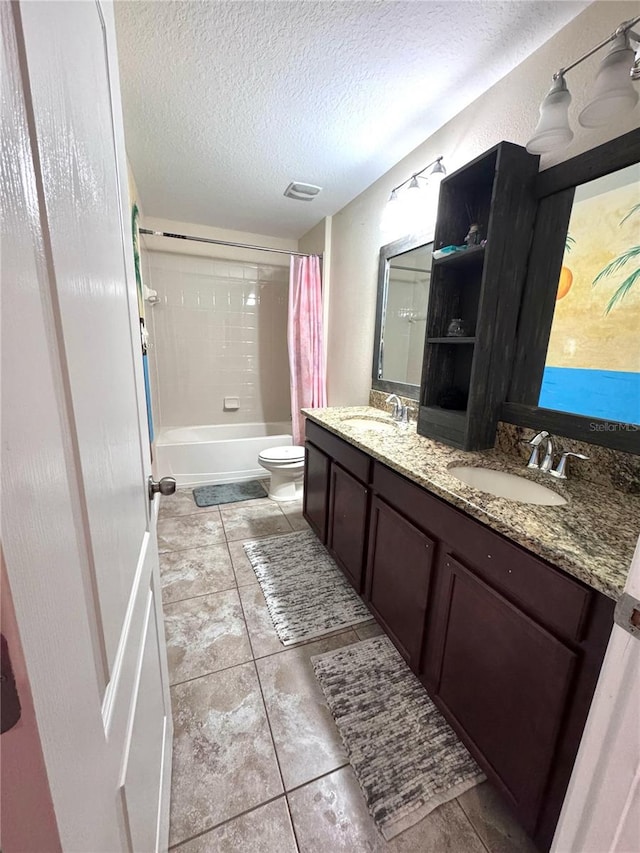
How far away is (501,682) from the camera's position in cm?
94

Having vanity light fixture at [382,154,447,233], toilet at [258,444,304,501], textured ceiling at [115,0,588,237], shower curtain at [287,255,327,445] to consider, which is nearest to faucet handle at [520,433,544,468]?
vanity light fixture at [382,154,447,233]

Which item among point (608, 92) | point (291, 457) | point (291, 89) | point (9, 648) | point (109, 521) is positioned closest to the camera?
point (9, 648)

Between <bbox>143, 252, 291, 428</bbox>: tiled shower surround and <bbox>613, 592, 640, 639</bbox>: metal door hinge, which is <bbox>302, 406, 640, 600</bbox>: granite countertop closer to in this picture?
<bbox>613, 592, 640, 639</bbox>: metal door hinge

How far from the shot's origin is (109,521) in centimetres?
49

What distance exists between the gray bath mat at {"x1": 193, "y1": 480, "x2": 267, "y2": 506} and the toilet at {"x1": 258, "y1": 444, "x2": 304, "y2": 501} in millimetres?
182

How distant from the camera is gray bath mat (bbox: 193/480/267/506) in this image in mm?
2873

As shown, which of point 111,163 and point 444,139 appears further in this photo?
point 444,139

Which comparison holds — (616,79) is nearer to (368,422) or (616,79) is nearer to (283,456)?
(368,422)

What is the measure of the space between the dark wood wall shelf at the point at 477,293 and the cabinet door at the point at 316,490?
666 mm

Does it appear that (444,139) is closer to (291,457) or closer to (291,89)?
(291,89)

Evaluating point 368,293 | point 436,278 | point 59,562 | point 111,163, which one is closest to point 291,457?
point 368,293

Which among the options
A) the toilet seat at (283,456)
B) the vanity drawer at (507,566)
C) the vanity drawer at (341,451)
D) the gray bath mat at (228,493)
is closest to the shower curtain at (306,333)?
the toilet seat at (283,456)

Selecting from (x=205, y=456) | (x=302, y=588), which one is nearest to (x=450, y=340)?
(x=302, y=588)

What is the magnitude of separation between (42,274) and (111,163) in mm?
477
